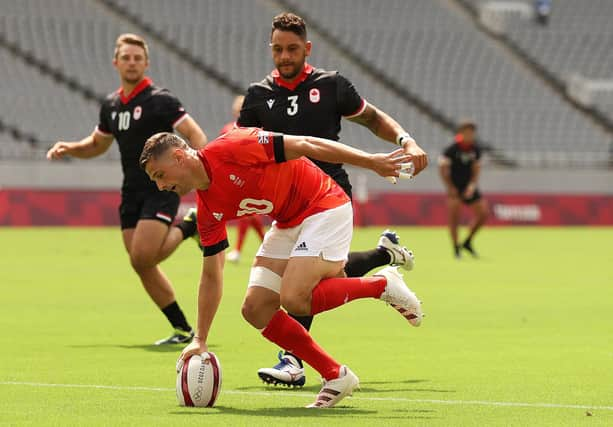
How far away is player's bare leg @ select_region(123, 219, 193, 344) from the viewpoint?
36.9ft

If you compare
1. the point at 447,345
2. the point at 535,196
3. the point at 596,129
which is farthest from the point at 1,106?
the point at 447,345

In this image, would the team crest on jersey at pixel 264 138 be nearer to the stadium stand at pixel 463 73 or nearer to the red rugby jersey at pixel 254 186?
the red rugby jersey at pixel 254 186

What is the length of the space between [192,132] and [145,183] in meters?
0.60

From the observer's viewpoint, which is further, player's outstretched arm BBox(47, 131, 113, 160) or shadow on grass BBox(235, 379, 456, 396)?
player's outstretched arm BBox(47, 131, 113, 160)

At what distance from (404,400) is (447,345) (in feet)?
10.3

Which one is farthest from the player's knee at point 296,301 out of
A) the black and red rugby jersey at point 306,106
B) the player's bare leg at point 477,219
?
the player's bare leg at point 477,219

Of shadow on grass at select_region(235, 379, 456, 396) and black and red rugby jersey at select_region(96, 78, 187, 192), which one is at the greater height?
black and red rugby jersey at select_region(96, 78, 187, 192)

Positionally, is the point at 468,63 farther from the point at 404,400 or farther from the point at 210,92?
the point at 404,400

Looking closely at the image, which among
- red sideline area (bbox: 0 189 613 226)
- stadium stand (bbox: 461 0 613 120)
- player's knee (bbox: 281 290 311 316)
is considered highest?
player's knee (bbox: 281 290 311 316)

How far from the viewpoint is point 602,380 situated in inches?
352

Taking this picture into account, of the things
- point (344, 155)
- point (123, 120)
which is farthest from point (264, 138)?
point (123, 120)

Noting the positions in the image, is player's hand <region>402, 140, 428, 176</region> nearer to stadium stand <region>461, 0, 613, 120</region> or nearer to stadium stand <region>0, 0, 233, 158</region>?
stadium stand <region>0, 0, 233, 158</region>

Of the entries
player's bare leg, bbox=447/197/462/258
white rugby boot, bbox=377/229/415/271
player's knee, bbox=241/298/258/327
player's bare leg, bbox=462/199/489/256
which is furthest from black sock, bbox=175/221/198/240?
player's bare leg, bbox=462/199/489/256

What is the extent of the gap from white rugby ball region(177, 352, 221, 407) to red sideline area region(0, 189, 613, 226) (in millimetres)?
23167
